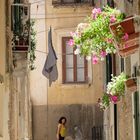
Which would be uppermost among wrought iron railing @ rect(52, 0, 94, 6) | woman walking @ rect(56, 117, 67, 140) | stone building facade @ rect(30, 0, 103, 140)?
wrought iron railing @ rect(52, 0, 94, 6)

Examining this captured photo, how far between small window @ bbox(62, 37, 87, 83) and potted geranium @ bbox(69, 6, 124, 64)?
16936mm

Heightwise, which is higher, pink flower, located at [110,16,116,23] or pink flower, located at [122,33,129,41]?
pink flower, located at [110,16,116,23]

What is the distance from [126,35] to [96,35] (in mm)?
1954

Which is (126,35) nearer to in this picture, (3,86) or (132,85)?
(132,85)

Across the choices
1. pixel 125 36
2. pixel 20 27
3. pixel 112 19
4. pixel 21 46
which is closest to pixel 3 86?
pixel 112 19

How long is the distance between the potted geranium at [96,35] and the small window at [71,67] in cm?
1694

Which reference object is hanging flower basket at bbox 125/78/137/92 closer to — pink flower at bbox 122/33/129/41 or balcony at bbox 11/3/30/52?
pink flower at bbox 122/33/129/41

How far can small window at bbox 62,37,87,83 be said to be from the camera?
88.8ft

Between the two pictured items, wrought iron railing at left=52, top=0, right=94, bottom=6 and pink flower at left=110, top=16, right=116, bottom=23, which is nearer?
pink flower at left=110, top=16, right=116, bottom=23

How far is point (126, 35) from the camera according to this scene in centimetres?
778

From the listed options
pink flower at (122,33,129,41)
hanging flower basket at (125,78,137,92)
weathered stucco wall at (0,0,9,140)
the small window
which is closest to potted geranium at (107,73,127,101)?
hanging flower basket at (125,78,137,92)

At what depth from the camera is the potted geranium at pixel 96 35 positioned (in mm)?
9664

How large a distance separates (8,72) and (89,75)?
13606 mm

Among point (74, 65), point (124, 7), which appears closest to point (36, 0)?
point (74, 65)
